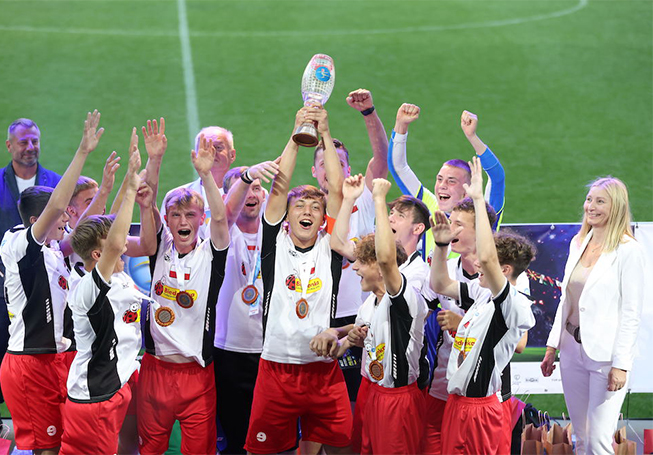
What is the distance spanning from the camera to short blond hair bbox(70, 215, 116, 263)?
15.5 ft

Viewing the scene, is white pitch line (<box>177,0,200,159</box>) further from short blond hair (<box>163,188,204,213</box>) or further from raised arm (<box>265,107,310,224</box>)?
raised arm (<box>265,107,310,224</box>)

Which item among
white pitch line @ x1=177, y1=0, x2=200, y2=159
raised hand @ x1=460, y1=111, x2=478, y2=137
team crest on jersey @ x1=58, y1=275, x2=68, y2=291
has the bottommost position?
team crest on jersey @ x1=58, y1=275, x2=68, y2=291

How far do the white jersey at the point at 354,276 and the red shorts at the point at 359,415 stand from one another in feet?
2.53

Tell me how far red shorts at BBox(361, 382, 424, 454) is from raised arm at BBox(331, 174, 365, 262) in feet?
2.69

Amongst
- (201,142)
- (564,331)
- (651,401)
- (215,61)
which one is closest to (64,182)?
(201,142)

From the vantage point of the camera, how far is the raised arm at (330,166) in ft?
16.1

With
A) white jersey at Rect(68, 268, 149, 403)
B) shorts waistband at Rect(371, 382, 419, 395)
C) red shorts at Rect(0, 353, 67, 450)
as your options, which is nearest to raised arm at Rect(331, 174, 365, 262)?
shorts waistband at Rect(371, 382, 419, 395)

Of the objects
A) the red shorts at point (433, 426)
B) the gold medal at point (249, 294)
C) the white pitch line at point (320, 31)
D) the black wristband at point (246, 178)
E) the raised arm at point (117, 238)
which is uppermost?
the white pitch line at point (320, 31)

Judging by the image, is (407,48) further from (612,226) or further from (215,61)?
(612,226)

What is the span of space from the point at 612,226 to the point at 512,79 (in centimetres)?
1049

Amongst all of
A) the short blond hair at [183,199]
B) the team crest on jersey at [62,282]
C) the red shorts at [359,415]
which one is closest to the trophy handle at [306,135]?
the short blond hair at [183,199]

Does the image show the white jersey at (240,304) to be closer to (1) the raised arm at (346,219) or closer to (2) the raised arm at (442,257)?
(1) the raised arm at (346,219)

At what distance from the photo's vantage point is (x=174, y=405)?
4.88 m

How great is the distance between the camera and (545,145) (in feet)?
43.3
